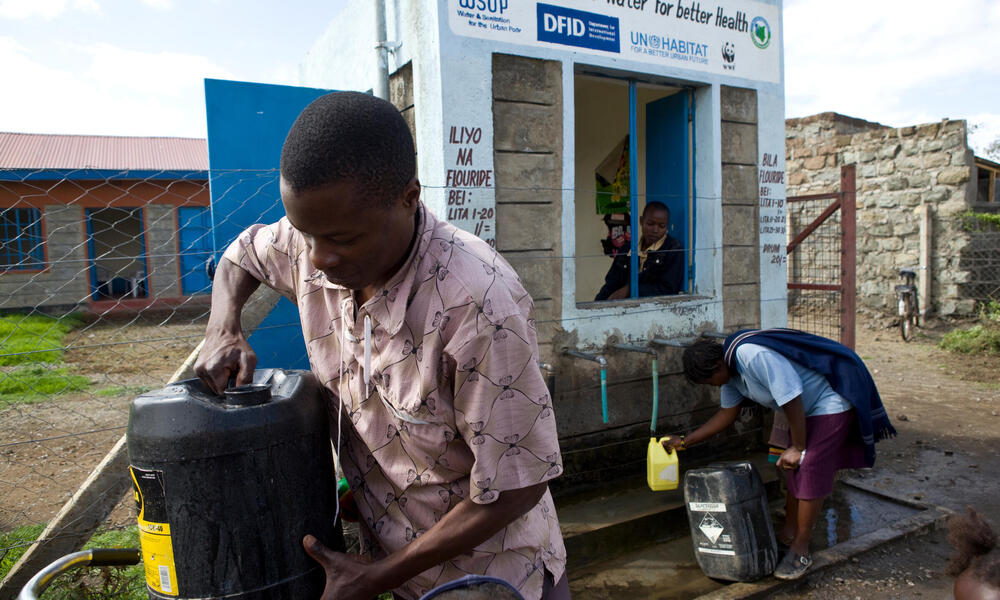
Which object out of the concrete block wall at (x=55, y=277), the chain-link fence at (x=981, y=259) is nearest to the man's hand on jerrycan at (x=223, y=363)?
the chain-link fence at (x=981, y=259)

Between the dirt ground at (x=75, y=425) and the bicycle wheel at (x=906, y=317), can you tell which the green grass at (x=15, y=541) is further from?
the bicycle wheel at (x=906, y=317)

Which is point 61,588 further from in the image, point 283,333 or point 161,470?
point 161,470

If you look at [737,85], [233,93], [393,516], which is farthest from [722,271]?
[393,516]

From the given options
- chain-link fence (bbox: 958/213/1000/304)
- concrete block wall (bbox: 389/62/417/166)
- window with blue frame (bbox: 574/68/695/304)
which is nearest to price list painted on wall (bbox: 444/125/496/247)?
concrete block wall (bbox: 389/62/417/166)

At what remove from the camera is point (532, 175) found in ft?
12.5

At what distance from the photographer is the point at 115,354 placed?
419 inches

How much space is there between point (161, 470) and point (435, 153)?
2.65 metres

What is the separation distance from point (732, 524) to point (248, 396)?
2.84m

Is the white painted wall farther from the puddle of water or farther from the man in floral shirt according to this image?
the man in floral shirt

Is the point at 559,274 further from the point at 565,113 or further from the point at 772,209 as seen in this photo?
the point at 772,209

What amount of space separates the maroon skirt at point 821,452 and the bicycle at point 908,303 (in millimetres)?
6740

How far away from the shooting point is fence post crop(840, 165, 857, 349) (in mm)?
5008

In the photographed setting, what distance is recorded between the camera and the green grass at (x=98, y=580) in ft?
7.61

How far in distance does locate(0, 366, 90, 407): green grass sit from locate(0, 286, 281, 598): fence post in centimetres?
527
